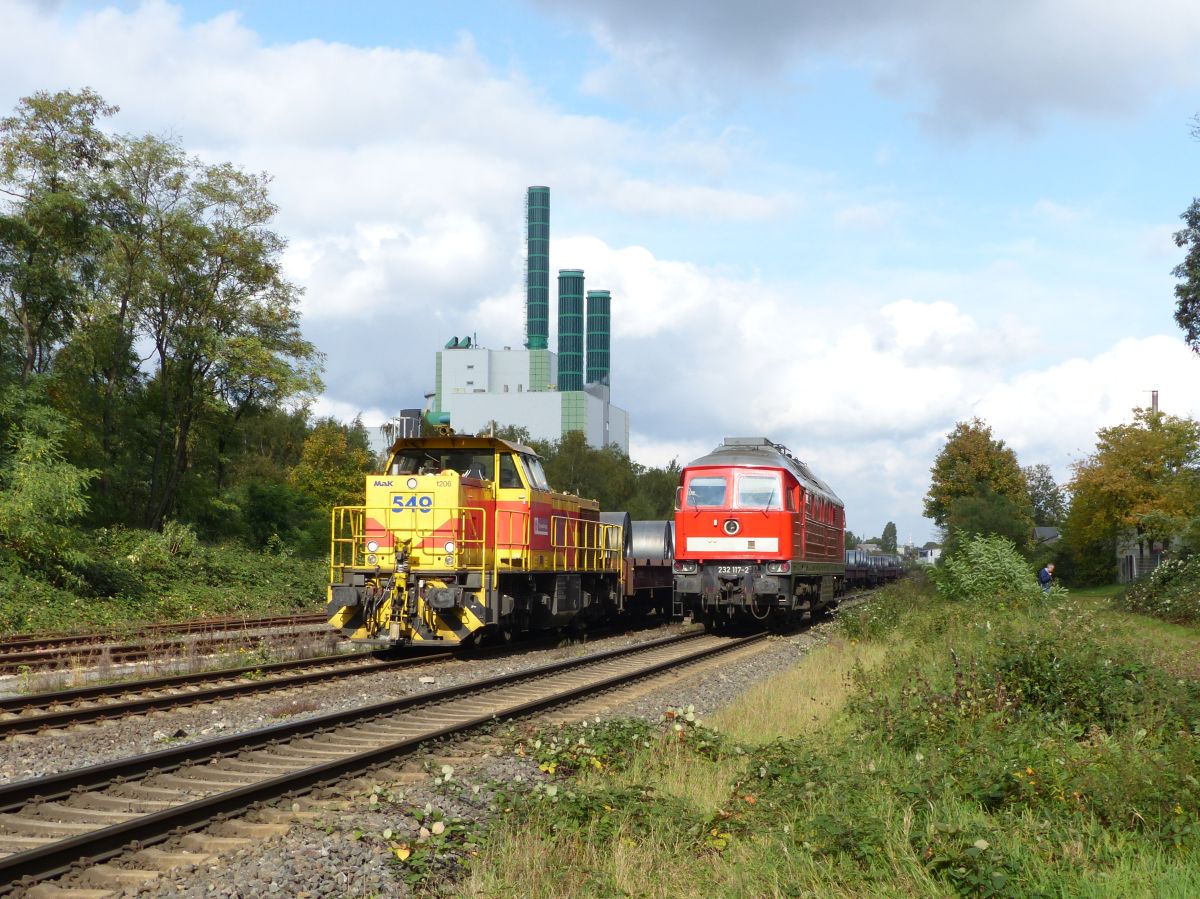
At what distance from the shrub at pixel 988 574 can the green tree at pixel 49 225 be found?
2172cm

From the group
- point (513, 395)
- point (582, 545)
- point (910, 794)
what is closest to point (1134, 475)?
point (582, 545)

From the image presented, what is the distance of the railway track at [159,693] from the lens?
10.6m

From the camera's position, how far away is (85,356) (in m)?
32.5

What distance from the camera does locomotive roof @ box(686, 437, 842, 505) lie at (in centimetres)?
2205

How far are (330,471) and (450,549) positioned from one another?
51523 mm

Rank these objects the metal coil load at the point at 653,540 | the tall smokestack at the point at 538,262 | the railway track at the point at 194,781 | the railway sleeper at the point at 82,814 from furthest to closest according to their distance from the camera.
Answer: the tall smokestack at the point at 538,262
the metal coil load at the point at 653,540
the railway sleeper at the point at 82,814
the railway track at the point at 194,781

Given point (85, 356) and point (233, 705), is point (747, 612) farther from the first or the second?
point (85, 356)

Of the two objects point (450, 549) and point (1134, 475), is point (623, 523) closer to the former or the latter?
point (450, 549)

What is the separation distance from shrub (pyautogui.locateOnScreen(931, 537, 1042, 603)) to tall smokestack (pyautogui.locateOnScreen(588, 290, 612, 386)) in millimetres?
105191

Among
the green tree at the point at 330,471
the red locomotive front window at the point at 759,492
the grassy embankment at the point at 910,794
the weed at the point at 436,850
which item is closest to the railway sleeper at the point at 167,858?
the weed at the point at 436,850

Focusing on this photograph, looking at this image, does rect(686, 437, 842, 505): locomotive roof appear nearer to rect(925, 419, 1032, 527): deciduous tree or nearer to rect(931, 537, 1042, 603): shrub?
rect(931, 537, 1042, 603): shrub

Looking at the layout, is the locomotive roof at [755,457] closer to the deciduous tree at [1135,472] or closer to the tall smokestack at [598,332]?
the deciduous tree at [1135,472]

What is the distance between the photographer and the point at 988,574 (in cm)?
2139

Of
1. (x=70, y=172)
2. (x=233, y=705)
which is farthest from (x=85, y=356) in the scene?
(x=233, y=705)
